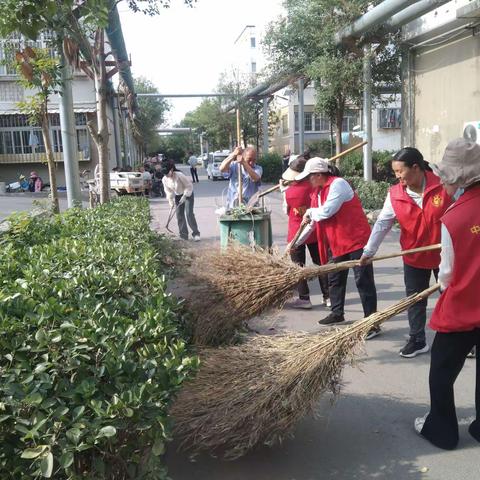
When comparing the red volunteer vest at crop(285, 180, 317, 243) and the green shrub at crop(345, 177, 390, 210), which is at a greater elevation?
the red volunteer vest at crop(285, 180, 317, 243)

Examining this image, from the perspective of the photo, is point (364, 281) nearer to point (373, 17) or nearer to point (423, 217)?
point (423, 217)

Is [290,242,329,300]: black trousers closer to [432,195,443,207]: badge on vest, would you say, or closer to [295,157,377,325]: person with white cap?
[295,157,377,325]: person with white cap

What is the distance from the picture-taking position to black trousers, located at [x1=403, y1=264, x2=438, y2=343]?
4.30m

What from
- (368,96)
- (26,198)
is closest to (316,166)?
(368,96)

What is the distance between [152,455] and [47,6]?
287cm

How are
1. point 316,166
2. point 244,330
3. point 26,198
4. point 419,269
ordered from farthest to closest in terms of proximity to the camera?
1. point 26,198
2. point 316,166
3. point 419,269
4. point 244,330

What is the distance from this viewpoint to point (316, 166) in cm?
492

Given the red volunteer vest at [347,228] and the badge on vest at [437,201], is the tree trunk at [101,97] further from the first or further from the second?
the badge on vest at [437,201]

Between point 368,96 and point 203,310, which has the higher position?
point 368,96

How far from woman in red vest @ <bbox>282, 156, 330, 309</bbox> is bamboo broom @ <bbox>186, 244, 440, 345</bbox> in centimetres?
187

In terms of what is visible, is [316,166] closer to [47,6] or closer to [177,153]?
[47,6]

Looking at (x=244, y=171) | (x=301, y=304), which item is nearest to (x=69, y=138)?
(x=244, y=171)

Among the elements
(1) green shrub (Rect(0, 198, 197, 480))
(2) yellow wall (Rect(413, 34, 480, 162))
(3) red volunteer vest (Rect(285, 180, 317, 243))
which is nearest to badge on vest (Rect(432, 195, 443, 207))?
(3) red volunteer vest (Rect(285, 180, 317, 243))

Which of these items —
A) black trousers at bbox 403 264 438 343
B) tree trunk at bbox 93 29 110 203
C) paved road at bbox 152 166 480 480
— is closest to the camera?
paved road at bbox 152 166 480 480
